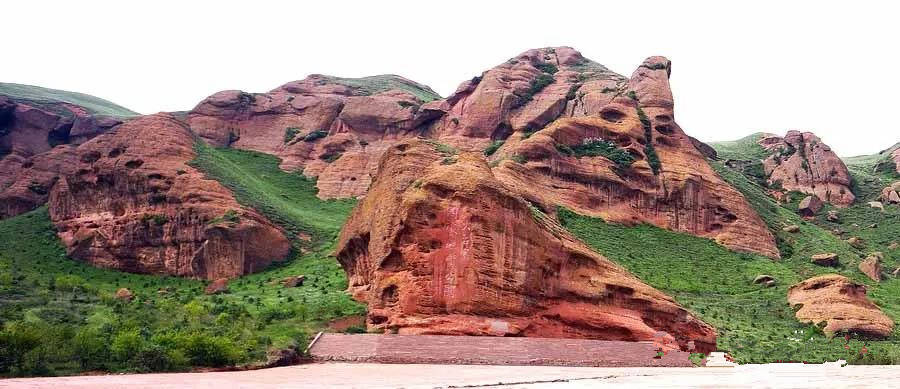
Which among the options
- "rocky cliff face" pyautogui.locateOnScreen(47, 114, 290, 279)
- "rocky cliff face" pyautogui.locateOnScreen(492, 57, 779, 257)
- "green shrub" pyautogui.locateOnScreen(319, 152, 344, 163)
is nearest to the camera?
"rocky cliff face" pyautogui.locateOnScreen(47, 114, 290, 279)

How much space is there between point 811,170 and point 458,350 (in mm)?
66404

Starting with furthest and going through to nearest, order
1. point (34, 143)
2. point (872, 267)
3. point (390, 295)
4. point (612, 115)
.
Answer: point (34, 143) → point (612, 115) → point (872, 267) → point (390, 295)

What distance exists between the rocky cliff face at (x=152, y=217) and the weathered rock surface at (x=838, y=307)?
32.6m

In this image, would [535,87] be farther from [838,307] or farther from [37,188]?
[37,188]

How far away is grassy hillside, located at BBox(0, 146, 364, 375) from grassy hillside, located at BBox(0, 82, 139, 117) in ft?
185

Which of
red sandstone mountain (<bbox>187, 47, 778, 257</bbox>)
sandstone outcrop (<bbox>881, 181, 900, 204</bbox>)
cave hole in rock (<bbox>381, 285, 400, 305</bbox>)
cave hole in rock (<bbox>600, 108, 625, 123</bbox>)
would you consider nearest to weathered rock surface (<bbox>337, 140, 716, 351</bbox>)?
cave hole in rock (<bbox>381, 285, 400, 305</bbox>)

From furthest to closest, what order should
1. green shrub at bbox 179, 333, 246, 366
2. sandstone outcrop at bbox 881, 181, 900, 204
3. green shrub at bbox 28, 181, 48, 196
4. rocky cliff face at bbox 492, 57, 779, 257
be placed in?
sandstone outcrop at bbox 881, 181, 900, 204 < green shrub at bbox 28, 181, 48, 196 < rocky cliff face at bbox 492, 57, 779, 257 < green shrub at bbox 179, 333, 246, 366

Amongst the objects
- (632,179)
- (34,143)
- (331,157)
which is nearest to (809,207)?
(632,179)

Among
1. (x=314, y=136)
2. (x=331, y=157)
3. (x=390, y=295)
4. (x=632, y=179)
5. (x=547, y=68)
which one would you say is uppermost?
(x=547, y=68)

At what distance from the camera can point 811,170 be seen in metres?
76.9

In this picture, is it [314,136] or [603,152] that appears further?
[314,136]

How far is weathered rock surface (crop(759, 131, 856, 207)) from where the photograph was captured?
244 feet

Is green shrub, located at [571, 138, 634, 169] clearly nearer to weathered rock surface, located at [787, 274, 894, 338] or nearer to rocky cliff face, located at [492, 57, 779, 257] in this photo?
rocky cliff face, located at [492, 57, 779, 257]

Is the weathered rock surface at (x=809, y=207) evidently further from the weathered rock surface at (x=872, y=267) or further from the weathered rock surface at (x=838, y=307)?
the weathered rock surface at (x=838, y=307)
